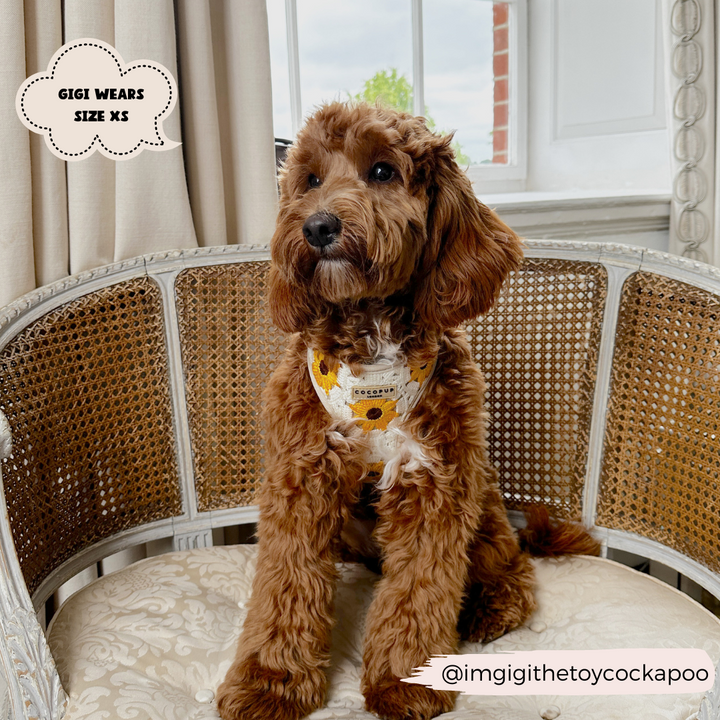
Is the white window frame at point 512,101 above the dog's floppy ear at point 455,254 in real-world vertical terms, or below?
above

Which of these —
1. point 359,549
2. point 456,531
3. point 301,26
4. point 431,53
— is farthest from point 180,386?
point 431,53

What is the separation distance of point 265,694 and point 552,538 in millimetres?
671

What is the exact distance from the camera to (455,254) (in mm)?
1073

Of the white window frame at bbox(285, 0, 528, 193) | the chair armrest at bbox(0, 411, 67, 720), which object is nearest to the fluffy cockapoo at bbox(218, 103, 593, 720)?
the chair armrest at bbox(0, 411, 67, 720)

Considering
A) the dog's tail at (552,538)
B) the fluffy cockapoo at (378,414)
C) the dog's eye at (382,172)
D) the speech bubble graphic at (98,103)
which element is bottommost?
the dog's tail at (552,538)

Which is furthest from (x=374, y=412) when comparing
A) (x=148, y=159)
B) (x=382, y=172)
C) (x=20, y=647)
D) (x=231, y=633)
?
(x=148, y=159)

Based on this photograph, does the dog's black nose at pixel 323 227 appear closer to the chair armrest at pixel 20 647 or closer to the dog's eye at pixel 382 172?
the dog's eye at pixel 382 172

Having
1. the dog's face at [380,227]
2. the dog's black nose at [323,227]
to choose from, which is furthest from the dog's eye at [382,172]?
the dog's black nose at [323,227]

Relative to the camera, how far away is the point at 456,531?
Answer: 3.78ft

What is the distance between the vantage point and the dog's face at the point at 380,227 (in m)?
0.98

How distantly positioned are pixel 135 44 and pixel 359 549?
42.9 inches

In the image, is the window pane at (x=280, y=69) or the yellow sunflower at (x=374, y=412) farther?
the window pane at (x=280, y=69)

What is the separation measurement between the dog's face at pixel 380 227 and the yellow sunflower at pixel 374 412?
15 centimetres

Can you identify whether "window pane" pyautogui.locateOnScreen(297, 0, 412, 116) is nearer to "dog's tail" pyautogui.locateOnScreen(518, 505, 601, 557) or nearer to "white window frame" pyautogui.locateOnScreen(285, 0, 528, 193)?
"white window frame" pyautogui.locateOnScreen(285, 0, 528, 193)
